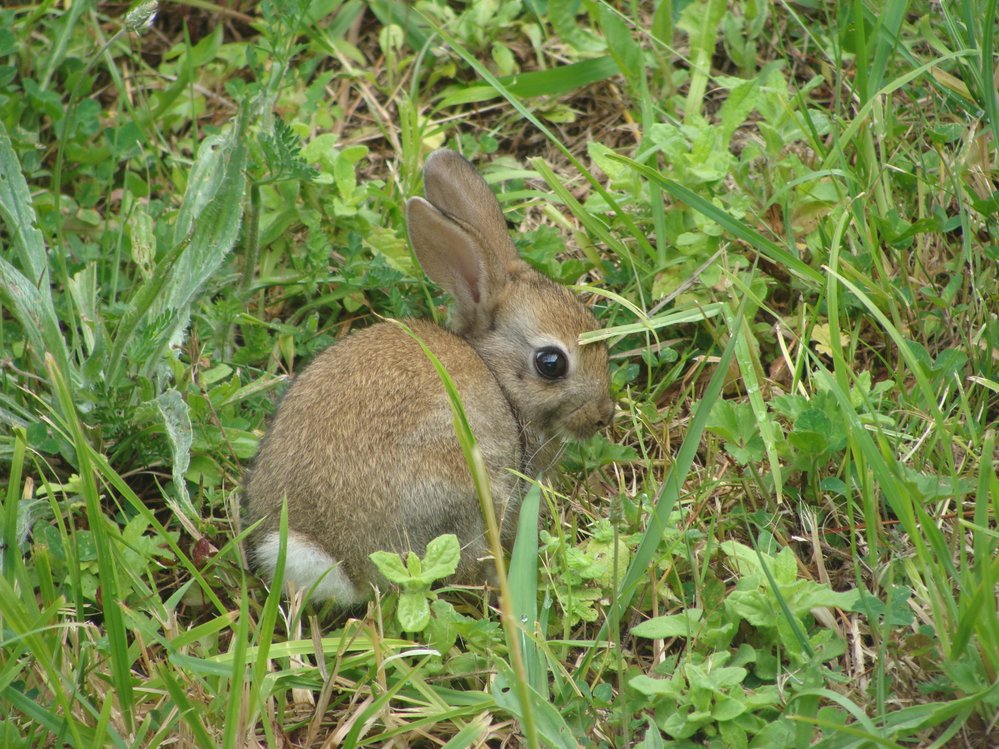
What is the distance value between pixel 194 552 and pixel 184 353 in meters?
1.13

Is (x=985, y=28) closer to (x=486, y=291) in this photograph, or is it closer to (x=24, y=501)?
(x=486, y=291)

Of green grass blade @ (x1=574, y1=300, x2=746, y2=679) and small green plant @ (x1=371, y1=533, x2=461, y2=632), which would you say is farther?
small green plant @ (x1=371, y1=533, x2=461, y2=632)

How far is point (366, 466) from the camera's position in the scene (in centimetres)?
418

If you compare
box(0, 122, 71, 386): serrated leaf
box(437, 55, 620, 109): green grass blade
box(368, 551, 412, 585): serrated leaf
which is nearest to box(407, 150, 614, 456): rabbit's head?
box(437, 55, 620, 109): green grass blade

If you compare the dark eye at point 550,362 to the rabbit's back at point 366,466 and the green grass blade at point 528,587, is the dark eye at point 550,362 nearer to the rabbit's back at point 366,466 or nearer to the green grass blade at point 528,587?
the rabbit's back at point 366,466

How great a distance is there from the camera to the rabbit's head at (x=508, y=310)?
488 centimetres

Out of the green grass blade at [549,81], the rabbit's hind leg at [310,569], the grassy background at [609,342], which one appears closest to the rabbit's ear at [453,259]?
the grassy background at [609,342]

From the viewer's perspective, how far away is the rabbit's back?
4168mm

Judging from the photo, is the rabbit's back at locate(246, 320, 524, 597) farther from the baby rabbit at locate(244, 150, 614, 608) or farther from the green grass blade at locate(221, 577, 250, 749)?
the green grass blade at locate(221, 577, 250, 749)

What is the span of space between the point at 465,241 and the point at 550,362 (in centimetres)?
63

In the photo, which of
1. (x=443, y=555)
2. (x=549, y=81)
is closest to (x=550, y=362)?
(x=443, y=555)

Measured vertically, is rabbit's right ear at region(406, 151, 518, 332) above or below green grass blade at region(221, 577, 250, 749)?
above

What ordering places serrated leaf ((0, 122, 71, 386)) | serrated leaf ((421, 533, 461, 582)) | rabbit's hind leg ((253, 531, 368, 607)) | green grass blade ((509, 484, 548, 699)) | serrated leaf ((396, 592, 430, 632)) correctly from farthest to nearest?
1. serrated leaf ((0, 122, 71, 386))
2. rabbit's hind leg ((253, 531, 368, 607))
3. serrated leaf ((421, 533, 461, 582))
4. serrated leaf ((396, 592, 430, 632))
5. green grass blade ((509, 484, 548, 699))

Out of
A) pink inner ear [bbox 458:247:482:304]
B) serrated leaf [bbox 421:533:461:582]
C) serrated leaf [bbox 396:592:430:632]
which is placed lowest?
serrated leaf [bbox 396:592:430:632]
